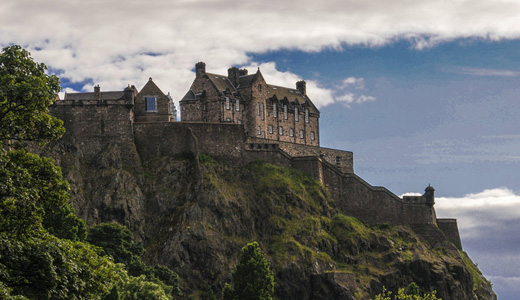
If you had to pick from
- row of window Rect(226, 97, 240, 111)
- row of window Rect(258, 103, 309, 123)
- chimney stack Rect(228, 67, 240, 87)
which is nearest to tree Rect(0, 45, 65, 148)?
row of window Rect(226, 97, 240, 111)

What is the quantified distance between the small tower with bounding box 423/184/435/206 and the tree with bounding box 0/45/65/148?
2986 inches

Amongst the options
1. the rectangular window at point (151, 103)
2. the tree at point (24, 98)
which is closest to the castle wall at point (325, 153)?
the rectangular window at point (151, 103)

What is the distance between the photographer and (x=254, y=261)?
65.6 metres

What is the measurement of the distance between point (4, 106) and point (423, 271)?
70.9 meters

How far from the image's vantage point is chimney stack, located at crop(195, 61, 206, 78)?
102 meters

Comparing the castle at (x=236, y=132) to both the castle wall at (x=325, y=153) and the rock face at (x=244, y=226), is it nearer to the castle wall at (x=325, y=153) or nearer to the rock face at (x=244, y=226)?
the castle wall at (x=325, y=153)

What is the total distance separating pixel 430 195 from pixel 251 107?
26.4m

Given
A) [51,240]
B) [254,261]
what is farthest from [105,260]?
[254,261]

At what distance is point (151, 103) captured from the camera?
8881 centimetres

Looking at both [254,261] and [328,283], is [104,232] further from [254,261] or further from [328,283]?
[328,283]

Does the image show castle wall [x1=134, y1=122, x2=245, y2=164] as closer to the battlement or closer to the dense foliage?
the battlement

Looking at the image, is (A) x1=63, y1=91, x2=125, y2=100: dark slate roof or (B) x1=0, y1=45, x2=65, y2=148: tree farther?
(A) x1=63, y1=91, x2=125, y2=100: dark slate roof

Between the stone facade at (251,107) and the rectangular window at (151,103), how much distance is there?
1037cm

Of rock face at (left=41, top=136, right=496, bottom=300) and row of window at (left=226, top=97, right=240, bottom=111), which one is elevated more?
row of window at (left=226, top=97, right=240, bottom=111)
